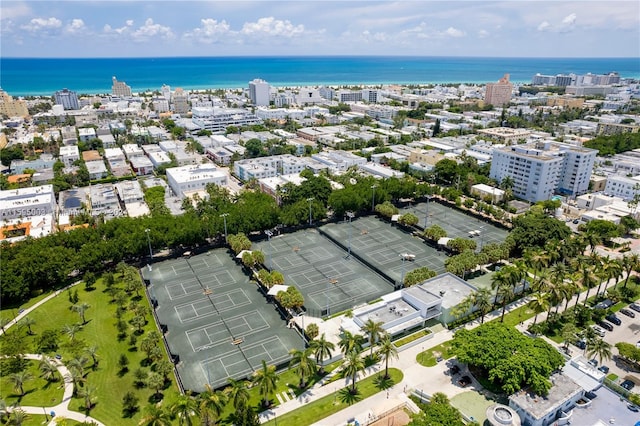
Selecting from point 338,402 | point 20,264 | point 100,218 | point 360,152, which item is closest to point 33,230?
point 100,218

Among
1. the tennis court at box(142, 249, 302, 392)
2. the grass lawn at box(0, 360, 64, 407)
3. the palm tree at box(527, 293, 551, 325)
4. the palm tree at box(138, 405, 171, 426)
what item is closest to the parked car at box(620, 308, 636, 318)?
the palm tree at box(527, 293, 551, 325)

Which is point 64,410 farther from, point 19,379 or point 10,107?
point 10,107

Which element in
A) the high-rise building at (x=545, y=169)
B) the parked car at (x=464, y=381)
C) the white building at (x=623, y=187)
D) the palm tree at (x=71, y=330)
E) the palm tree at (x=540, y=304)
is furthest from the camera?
the high-rise building at (x=545, y=169)

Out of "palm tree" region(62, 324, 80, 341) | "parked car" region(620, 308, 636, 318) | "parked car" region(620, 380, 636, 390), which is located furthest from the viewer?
"parked car" region(620, 308, 636, 318)

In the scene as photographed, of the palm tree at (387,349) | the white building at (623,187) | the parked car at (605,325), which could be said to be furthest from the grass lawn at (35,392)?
the white building at (623,187)

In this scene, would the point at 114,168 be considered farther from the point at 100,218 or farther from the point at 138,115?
the point at 138,115

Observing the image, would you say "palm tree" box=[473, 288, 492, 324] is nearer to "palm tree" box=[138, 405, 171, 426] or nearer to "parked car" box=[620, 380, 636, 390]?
"parked car" box=[620, 380, 636, 390]

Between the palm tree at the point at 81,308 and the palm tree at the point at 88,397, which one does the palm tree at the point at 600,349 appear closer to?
the palm tree at the point at 88,397
